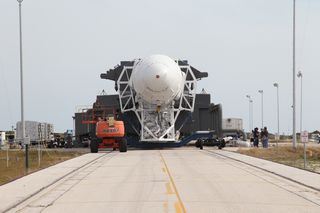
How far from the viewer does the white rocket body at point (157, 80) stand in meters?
38.5

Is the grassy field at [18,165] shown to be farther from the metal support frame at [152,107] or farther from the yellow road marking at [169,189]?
→ the metal support frame at [152,107]

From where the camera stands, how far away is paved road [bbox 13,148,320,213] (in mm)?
11688

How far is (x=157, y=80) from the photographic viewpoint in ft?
126

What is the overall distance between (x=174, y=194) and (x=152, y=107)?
28178 millimetres

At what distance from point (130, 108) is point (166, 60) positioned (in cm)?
621

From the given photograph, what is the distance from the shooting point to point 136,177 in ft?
62.0

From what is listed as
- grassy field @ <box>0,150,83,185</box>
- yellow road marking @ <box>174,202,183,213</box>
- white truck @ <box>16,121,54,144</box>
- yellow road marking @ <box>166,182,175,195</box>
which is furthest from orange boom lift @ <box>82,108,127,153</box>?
yellow road marking @ <box>174,202,183,213</box>

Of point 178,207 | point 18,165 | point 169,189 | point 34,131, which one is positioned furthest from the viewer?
point 34,131

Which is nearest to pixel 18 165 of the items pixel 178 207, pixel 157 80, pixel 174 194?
pixel 157 80

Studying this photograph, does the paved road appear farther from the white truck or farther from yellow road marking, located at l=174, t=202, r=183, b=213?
the white truck

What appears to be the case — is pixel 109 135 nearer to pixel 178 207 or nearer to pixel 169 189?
pixel 169 189

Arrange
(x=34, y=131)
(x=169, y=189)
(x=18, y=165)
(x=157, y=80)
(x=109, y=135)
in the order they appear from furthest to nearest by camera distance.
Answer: (x=157, y=80) → (x=109, y=135) → (x=34, y=131) → (x=18, y=165) → (x=169, y=189)

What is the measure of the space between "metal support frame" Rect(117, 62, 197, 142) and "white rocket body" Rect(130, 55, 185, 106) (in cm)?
116

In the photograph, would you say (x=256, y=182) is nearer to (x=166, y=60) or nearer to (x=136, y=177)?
(x=136, y=177)
